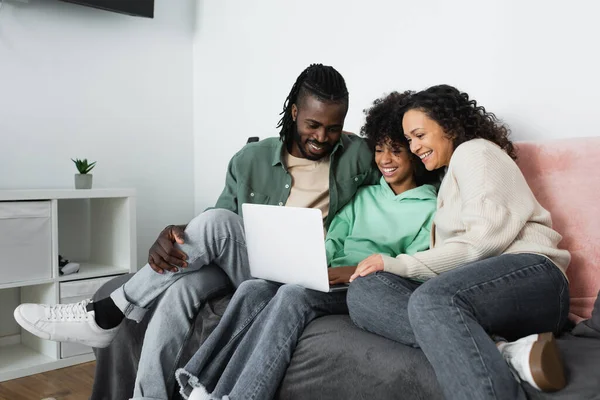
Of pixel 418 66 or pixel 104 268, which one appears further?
pixel 104 268

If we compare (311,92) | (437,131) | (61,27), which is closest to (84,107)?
(61,27)

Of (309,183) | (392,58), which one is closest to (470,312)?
(309,183)

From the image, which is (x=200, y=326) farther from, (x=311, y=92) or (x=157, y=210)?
Result: (x=157, y=210)

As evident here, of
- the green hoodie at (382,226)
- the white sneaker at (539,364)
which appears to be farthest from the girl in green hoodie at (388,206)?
the white sneaker at (539,364)

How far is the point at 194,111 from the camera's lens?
3250 millimetres

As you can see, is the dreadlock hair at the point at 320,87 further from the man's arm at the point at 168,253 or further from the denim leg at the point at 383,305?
the denim leg at the point at 383,305

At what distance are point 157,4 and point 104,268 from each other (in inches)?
53.4

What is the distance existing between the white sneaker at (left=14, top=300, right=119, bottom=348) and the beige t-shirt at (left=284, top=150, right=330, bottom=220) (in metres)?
0.68

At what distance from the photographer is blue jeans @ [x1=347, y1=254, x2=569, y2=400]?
1.08 m

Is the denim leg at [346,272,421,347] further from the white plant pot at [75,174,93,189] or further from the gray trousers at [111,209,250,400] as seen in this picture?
the white plant pot at [75,174,93,189]

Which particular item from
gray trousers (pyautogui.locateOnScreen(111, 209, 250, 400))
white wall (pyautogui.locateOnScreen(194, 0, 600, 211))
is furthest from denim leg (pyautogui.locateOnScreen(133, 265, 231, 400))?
white wall (pyautogui.locateOnScreen(194, 0, 600, 211))

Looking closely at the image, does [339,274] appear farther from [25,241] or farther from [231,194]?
[25,241]

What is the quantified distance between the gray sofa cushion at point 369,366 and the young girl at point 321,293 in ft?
0.15

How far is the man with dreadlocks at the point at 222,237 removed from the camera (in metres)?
1.63
